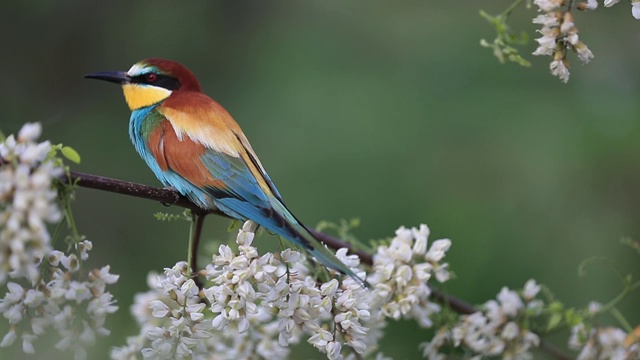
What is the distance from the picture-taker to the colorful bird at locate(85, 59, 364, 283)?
145 centimetres

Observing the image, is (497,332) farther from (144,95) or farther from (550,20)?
(144,95)

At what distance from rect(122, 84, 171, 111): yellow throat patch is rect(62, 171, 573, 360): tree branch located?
0.36 meters

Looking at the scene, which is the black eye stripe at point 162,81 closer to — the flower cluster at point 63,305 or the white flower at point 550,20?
the flower cluster at point 63,305

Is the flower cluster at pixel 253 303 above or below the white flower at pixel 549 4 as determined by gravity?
below

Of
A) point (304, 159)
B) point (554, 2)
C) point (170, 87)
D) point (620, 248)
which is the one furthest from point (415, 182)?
point (554, 2)

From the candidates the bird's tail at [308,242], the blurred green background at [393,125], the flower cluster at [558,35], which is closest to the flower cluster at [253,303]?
the bird's tail at [308,242]

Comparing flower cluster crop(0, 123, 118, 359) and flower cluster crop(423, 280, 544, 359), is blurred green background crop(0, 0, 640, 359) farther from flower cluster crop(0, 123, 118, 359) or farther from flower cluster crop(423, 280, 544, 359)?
flower cluster crop(0, 123, 118, 359)

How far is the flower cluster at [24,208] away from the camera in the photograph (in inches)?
35.8

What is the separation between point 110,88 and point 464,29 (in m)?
1.30

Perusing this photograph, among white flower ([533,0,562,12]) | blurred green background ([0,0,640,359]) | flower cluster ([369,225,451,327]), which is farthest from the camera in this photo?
blurred green background ([0,0,640,359])

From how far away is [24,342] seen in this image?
1.21 meters

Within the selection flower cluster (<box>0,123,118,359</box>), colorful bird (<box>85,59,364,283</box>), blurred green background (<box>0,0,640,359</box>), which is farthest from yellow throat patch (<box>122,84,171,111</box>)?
flower cluster (<box>0,123,118,359</box>)

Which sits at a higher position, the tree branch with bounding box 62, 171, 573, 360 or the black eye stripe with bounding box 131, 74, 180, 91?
the black eye stripe with bounding box 131, 74, 180, 91

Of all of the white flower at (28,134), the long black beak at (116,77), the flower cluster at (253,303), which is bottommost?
the flower cluster at (253,303)
